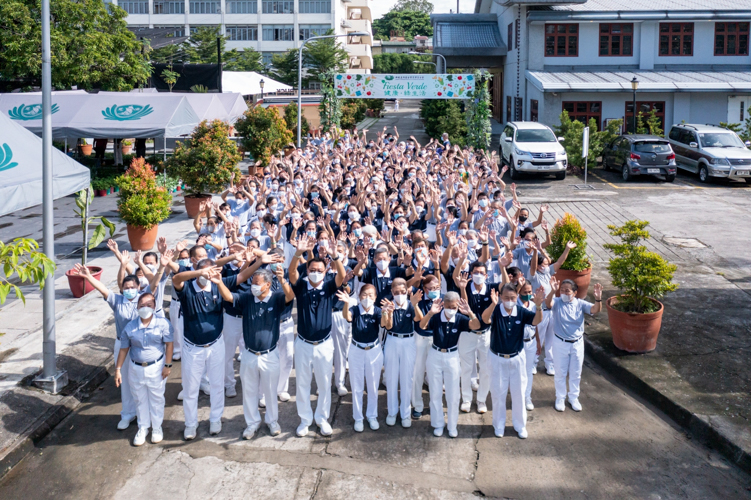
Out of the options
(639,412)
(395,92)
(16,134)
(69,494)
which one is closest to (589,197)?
(395,92)

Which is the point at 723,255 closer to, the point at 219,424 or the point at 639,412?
the point at 639,412

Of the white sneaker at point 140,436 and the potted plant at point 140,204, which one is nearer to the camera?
the white sneaker at point 140,436

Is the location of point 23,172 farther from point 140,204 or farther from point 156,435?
point 140,204

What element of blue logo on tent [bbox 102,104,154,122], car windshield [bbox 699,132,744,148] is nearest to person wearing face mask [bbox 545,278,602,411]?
blue logo on tent [bbox 102,104,154,122]

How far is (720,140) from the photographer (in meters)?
25.4

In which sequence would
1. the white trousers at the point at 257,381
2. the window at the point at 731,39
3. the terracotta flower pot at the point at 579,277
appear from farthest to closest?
the window at the point at 731,39 → the terracotta flower pot at the point at 579,277 → the white trousers at the point at 257,381

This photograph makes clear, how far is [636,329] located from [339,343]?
4167mm

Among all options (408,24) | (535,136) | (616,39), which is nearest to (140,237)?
(535,136)

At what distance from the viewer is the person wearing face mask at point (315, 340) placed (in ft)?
25.0

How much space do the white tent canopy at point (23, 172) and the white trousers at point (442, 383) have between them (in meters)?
5.70

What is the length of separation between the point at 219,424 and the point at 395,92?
909 inches

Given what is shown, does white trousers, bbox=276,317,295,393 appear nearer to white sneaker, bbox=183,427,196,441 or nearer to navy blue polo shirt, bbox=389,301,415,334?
white sneaker, bbox=183,427,196,441

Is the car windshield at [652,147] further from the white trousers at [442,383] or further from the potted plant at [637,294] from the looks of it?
the white trousers at [442,383]

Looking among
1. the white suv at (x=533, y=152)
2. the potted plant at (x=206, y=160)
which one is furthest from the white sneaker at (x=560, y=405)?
the white suv at (x=533, y=152)
